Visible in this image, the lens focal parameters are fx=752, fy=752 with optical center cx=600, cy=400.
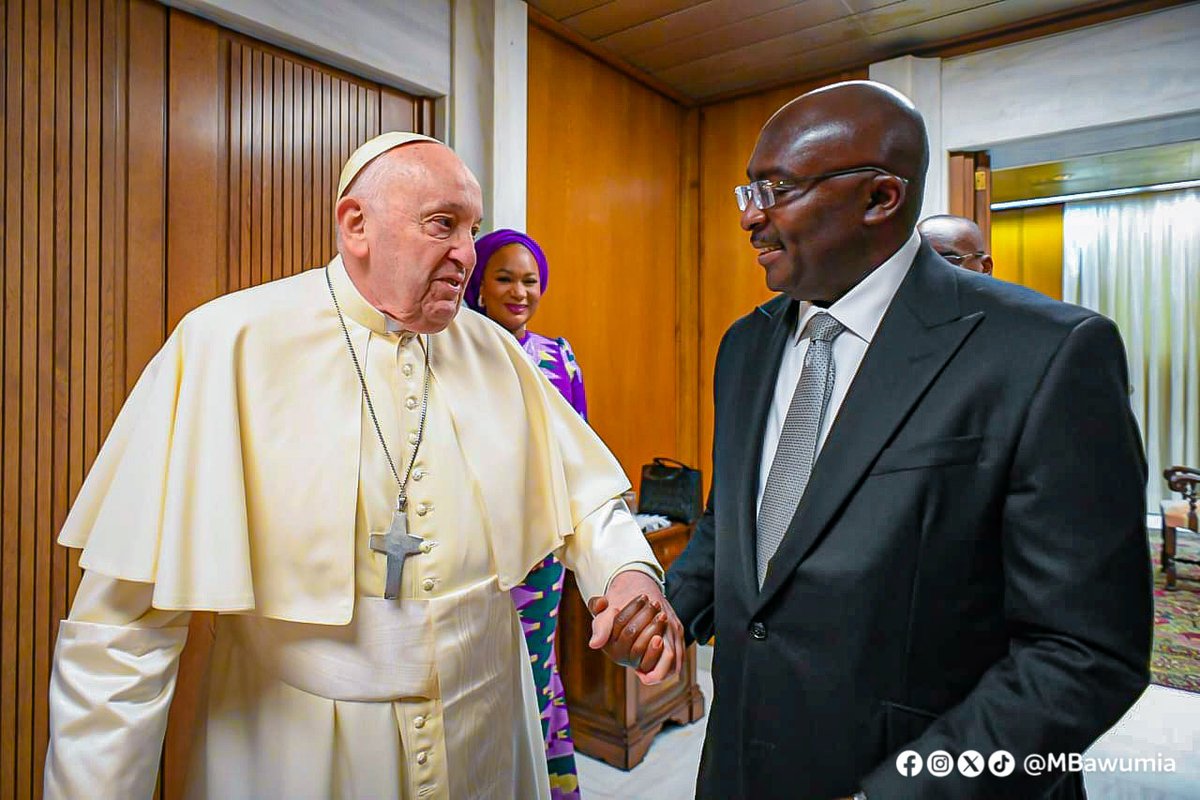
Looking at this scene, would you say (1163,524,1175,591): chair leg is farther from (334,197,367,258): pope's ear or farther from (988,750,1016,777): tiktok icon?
(334,197,367,258): pope's ear

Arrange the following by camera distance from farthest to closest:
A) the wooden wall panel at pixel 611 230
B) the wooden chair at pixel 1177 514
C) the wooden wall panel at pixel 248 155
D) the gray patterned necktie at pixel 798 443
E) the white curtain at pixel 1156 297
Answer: the white curtain at pixel 1156 297, the wooden chair at pixel 1177 514, the wooden wall panel at pixel 611 230, the wooden wall panel at pixel 248 155, the gray patterned necktie at pixel 798 443

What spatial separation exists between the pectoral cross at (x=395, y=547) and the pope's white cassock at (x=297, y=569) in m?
0.02

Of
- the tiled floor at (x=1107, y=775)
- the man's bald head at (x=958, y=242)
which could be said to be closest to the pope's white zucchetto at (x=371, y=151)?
the man's bald head at (x=958, y=242)

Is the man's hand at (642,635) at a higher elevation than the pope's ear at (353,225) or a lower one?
lower

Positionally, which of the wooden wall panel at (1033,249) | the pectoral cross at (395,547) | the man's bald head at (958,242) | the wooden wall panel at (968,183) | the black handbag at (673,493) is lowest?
the black handbag at (673,493)

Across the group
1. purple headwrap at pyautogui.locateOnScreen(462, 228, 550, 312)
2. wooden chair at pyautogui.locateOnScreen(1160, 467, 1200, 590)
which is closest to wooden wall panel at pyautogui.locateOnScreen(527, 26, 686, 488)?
purple headwrap at pyautogui.locateOnScreen(462, 228, 550, 312)

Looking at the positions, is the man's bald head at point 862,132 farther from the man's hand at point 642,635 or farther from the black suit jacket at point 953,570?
the man's hand at point 642,635

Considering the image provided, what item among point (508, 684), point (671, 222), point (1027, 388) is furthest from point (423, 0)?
point (1027, 388)

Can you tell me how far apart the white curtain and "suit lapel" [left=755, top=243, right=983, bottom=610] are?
27.7ft

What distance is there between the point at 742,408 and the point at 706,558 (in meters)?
0.30

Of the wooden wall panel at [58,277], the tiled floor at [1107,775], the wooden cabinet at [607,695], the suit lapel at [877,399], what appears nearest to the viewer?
the suit lapel at [877,399]

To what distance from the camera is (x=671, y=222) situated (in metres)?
4.36

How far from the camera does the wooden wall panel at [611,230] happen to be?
11.3 feet

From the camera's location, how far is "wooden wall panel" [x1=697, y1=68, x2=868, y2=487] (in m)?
4.23
